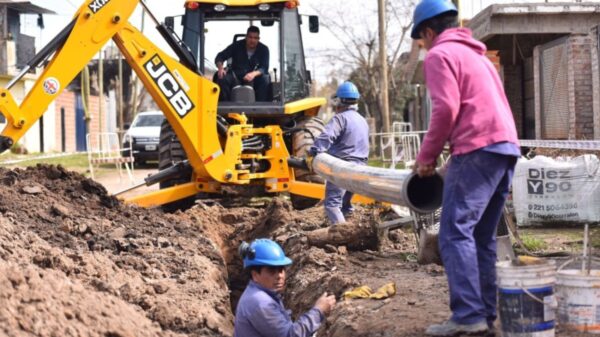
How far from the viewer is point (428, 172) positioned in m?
5.64

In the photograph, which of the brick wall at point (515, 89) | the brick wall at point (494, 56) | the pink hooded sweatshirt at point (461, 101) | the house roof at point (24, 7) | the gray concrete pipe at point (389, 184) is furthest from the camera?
the house roof at point (24, 7)

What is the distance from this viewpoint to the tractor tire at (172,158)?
13539 mm

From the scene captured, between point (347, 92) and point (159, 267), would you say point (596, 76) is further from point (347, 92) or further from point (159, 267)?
point (159, 267)

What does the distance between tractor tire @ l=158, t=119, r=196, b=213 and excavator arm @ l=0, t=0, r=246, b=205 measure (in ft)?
1.89

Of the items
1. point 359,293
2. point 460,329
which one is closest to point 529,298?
point 460,329

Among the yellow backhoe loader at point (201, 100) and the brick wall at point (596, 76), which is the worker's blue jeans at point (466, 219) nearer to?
the yellow backhoe loader at point (201, 100)

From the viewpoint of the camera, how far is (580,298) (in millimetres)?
5086

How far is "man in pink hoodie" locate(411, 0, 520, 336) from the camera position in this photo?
530 centimetres

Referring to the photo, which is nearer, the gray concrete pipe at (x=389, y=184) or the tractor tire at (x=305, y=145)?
the gray concrete pipe at (x=389, y=184)

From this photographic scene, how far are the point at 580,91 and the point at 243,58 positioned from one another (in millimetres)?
6429

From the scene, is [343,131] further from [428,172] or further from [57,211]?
[428,172]

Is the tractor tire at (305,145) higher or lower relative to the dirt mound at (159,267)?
higher

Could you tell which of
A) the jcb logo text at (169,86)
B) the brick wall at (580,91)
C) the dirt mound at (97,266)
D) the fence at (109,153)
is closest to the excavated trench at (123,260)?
the dirt mound at (97,266)

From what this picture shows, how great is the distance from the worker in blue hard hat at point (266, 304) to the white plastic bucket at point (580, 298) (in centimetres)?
174
